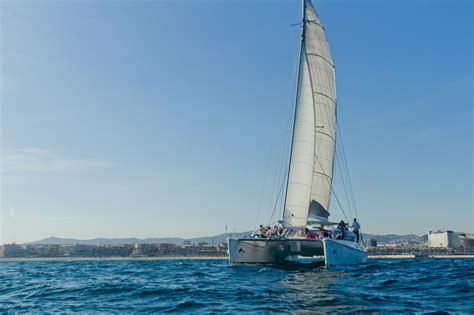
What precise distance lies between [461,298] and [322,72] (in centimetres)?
2420

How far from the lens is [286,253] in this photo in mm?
29703

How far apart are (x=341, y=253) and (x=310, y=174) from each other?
5821mm

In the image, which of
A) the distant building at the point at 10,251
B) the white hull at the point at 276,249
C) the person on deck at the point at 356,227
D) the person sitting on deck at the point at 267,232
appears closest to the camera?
the white hull at the point at 276,249

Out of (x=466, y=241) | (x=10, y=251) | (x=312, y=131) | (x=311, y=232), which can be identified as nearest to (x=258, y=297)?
(x=311, y=232)

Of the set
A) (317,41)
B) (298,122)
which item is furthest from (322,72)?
(298,122)

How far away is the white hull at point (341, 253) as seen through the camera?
25.9 m

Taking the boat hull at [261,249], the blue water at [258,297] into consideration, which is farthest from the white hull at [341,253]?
the blue water at [258,297]

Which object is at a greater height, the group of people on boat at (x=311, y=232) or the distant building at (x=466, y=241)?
the group of people on boat at (x=311, y=232)

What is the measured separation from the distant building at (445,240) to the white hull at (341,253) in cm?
14045

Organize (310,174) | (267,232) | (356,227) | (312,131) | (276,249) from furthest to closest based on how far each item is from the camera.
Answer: (356,227) < (312,131) < (310,174) < (267,232) < (276,249)

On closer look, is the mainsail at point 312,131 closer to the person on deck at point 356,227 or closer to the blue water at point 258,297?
the person on deck at point 356,227

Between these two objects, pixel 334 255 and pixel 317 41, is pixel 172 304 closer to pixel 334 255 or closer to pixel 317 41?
pixel 334 255

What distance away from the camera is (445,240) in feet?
518

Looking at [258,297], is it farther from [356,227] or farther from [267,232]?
[356,227]
